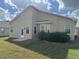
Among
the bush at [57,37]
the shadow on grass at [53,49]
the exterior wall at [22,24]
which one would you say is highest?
the exterior wall at [22,24]

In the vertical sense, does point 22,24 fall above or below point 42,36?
above

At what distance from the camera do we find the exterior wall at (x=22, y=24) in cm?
4091

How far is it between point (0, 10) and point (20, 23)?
3610 cm

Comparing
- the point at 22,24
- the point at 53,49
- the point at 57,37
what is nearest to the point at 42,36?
the point at 57,37

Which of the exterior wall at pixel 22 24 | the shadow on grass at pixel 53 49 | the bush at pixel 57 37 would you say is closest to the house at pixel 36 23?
the exterior wall at pixel 22 24

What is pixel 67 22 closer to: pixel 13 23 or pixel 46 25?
pixel 46 25

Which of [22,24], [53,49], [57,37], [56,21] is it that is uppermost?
[56,21]

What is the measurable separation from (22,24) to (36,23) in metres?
2.81

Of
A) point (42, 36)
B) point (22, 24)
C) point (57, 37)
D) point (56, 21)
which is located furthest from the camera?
point (22, 24)

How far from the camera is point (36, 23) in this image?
135ft

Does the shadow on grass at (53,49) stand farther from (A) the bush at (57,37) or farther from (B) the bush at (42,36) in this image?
(B) the bush at (42,36)

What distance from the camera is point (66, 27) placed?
37.7 m

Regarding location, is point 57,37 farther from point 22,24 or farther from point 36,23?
point 22,24

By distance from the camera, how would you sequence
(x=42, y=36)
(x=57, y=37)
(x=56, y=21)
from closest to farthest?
(x=57, y=37) → (x=42, y=36) → (x=56, y=21)
